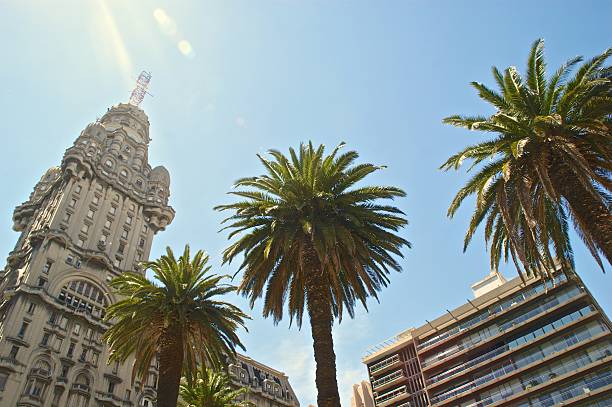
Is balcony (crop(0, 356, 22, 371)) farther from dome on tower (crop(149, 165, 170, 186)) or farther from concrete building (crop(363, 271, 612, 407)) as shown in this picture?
concrete building (crop(363, 271, 612, 407))

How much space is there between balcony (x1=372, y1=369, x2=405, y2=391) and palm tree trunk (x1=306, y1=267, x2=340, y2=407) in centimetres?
5796

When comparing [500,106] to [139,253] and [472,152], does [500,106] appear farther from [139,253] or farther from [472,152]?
[139,253]

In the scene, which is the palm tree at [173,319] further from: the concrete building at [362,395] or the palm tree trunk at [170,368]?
the concrete building at [362,395]

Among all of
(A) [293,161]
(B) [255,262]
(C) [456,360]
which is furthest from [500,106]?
(C) [456,360]

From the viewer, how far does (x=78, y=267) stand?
64.7 meters

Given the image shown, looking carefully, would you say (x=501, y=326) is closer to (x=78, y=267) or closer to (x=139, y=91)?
(x=78, y=267)

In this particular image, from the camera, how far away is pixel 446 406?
63719mm

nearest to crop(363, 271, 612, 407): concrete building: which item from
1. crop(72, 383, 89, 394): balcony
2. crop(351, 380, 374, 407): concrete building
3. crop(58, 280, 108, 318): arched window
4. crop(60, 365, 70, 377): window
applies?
crop(72, 383, 89, 394): balcony

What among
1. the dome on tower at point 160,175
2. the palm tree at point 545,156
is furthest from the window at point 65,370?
the palm tree at point 545,156

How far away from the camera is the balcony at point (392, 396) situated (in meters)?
71.0

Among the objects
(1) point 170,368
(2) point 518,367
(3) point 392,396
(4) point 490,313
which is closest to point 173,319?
(1) point 170,368

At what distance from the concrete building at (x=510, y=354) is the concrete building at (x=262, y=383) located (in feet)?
64.4

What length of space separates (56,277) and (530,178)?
195 ft

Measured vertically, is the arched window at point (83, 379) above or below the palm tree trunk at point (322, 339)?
above
